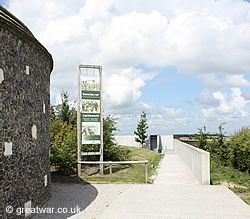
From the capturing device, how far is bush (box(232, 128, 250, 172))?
12.6 metres

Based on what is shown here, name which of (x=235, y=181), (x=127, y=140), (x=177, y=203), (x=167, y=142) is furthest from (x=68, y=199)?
(x=167, y=142)

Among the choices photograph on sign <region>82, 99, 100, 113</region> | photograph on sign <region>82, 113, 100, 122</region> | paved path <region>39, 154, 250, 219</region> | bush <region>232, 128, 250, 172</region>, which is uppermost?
photograph on sign <region>82, 99, 100, 113</region>

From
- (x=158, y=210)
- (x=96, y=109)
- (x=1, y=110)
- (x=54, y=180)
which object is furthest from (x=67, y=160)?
(x=1, y=110)

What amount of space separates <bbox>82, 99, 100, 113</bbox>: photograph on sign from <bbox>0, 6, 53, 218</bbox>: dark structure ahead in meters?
4.91

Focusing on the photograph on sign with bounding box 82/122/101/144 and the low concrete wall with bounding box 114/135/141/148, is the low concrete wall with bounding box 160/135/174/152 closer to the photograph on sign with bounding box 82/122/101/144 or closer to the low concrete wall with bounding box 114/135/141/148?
the low concrete wall with bounding box 114/135/141/148

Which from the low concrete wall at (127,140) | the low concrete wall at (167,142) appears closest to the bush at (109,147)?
the low concrete wall at (127,140)

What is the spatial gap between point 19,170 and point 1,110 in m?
1.41

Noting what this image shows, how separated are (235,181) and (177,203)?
410cm

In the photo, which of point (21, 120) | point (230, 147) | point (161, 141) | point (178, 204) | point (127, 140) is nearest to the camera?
point (21, 120)

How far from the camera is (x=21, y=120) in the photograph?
250 inches

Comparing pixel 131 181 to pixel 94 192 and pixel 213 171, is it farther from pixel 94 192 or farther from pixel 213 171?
pixel 213 171

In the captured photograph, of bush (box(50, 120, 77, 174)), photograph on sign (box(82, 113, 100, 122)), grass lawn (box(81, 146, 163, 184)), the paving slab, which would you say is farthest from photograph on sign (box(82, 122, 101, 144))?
the paving slab

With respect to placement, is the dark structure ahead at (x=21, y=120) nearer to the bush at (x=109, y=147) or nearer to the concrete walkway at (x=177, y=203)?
the concrete walkway at (x=177, y=203)

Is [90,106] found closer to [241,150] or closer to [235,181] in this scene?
[235,181]
